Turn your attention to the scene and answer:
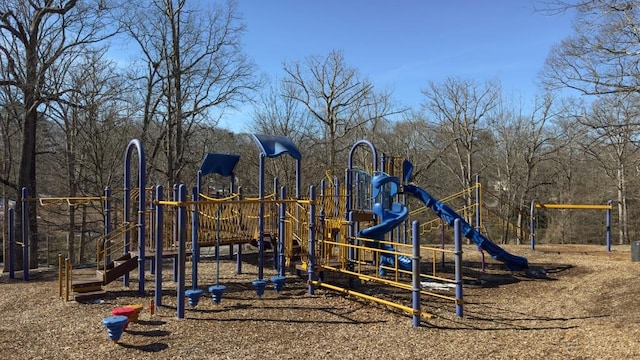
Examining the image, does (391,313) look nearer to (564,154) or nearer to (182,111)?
(182,111)

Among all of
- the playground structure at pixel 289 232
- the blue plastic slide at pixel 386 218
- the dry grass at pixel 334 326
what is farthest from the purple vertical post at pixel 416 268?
the blue plastic slide at pixel 386 218

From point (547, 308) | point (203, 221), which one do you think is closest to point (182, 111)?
point (203, 221)

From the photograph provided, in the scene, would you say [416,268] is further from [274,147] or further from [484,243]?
[484,243]

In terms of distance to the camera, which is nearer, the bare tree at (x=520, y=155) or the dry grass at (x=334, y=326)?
the dry grass at (x=334, y=326)

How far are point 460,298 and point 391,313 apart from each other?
1183 mm

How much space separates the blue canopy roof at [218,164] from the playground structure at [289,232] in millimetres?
27

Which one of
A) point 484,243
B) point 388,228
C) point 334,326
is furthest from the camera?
point 484,243

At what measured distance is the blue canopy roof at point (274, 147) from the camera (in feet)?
33.8

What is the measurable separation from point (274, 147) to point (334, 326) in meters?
4.42

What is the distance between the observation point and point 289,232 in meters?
11.0

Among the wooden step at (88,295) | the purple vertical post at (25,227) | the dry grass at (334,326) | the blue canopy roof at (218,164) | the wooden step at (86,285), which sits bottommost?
the dry grass at (334,326)

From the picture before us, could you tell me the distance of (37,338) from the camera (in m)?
6.82

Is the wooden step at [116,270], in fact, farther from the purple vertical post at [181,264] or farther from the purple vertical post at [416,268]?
the purple vertical post at [416,268]

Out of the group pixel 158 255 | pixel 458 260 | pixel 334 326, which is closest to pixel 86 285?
pixel 158 255
